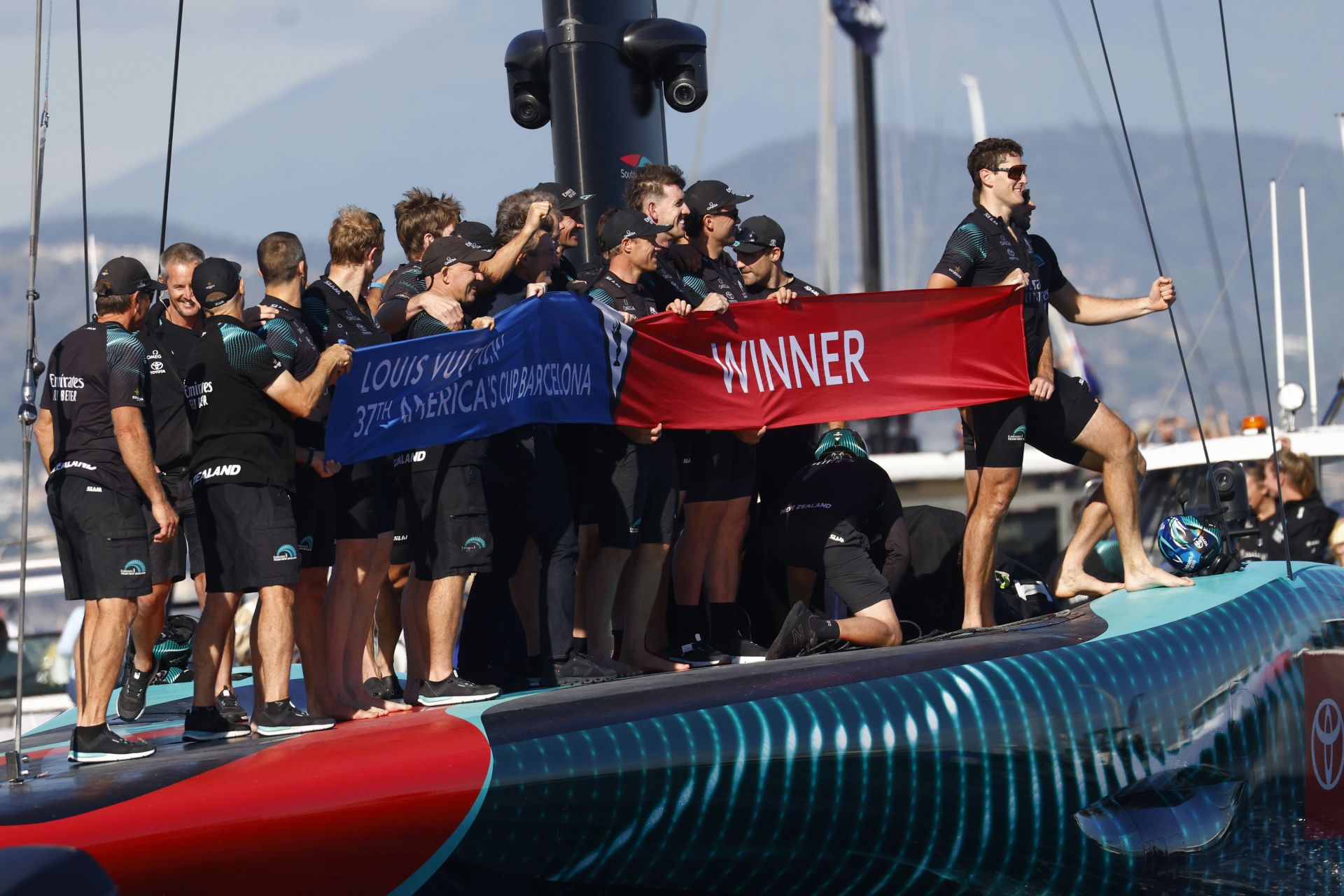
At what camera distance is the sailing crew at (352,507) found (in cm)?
565

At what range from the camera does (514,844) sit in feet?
14.9

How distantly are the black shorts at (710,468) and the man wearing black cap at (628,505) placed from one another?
225 millimetres

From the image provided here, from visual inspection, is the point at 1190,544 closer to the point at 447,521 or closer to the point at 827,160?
the point at 447,521

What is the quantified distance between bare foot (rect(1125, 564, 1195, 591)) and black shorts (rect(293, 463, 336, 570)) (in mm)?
3376

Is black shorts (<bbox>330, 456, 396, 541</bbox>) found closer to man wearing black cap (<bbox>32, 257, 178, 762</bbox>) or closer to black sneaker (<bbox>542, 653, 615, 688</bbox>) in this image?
man wearing black cap (<bbox>32, 257, 178, 762</bbox>)

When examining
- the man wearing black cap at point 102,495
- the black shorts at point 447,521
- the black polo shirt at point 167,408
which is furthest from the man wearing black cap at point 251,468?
the black polo shirt at point 167,408

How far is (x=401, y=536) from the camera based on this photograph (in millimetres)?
6199

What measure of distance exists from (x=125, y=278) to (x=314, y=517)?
977mm

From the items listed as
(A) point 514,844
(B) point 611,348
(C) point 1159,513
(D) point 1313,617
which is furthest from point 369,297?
(C) point 1159,513

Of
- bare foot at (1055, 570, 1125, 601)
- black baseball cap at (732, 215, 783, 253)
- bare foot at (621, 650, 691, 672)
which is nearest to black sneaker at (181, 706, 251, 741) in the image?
bare foot at (621, 650, 691, 672)

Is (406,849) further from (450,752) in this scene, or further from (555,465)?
(555,465)

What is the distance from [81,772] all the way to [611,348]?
2650 mm

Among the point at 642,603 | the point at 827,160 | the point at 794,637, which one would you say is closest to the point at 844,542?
the point at 794,637

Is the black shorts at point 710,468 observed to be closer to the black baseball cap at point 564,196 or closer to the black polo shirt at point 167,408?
the black baseball cap at point 564,196
